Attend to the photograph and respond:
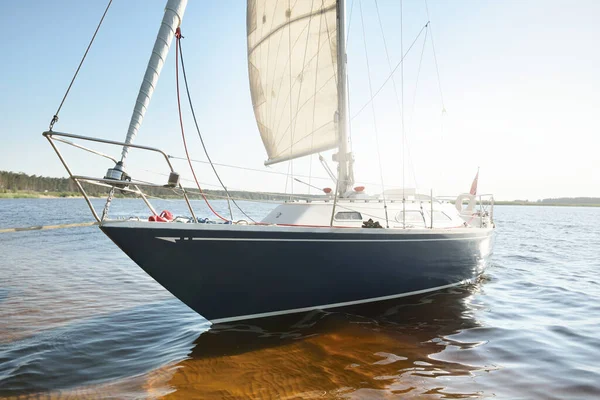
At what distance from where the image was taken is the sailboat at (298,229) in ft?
18.5

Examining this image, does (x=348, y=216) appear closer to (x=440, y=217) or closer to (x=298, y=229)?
(x=298, y=229)

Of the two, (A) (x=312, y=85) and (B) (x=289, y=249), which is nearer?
(B) (x=289, y=249)

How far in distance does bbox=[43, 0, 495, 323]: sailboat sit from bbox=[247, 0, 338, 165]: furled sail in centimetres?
3

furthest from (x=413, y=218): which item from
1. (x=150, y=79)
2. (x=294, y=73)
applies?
(x=150, y=79)

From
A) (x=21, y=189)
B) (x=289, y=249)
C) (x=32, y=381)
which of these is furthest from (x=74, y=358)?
(x=21, y=189)

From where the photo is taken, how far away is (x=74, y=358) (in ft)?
17.9

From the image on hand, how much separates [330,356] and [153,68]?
16.8 feet

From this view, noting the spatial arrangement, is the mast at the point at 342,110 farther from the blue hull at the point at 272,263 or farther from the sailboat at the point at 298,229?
→ the blue hull at the point at 272,263

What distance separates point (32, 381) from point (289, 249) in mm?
4000

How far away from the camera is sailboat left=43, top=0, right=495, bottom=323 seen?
18.5 ft

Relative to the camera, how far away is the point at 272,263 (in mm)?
6199

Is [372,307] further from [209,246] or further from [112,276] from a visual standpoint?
[112,276]

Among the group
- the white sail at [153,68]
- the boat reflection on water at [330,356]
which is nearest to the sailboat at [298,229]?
the white sail at [153,68]

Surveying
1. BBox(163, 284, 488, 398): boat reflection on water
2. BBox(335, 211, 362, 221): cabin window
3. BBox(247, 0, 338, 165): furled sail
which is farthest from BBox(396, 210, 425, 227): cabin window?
BBox(247, 0, 338, 165): furled sail
